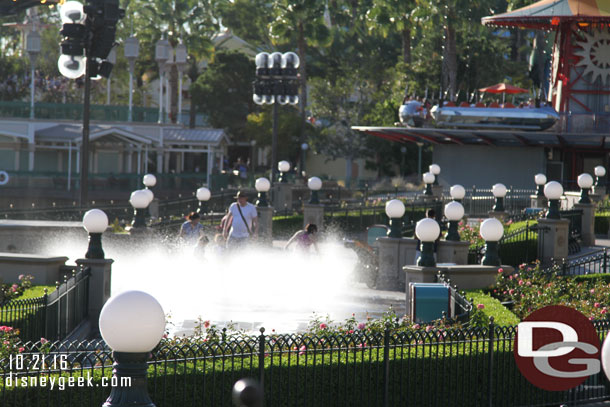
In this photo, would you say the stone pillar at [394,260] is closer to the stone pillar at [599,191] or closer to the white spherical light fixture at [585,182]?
the white spherical light fixture at [585,182]

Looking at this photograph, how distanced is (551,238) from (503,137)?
71.0 feet

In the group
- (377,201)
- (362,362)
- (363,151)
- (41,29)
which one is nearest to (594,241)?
(377,201)

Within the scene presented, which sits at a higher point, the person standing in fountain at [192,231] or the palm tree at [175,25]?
the palm tree at [175,25]

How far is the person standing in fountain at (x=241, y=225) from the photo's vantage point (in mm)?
21578

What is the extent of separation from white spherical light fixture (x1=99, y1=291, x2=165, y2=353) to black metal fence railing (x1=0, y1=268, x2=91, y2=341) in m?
5.23

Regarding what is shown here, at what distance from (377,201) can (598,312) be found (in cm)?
2461

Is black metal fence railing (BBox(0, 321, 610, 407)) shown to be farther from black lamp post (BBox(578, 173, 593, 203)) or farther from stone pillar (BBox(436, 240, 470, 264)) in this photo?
black lamp post (BBox(578, 173, 593, 203))

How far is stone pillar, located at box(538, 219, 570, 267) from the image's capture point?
77.2 ft

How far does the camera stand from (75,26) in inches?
957

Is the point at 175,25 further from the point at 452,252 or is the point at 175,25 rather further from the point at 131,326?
the point at 131,326

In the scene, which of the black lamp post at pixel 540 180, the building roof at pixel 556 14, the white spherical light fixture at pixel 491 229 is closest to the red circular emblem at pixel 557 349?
the white spherical light fixture at pixel 491 229

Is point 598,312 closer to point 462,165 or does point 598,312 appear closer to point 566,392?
point 566,392

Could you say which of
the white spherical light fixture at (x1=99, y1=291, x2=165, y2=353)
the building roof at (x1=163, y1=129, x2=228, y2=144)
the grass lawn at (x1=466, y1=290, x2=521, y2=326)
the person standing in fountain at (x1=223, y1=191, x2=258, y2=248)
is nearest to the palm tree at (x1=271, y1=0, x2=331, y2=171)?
the building roof at (x1=163, y1=129, x2=228, y2=144)

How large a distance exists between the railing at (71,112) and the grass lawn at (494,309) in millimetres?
38642
